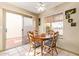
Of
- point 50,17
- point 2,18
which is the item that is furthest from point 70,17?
point 2,18

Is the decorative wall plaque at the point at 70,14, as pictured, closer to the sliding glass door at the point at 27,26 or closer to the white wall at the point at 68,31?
the white wall at the point at 68,31

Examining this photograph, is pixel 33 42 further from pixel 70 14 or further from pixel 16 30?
pixel 70 14

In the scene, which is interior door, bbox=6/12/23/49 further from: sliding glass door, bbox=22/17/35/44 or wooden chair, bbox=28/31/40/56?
wooden chair, bbox=28/31/40/56

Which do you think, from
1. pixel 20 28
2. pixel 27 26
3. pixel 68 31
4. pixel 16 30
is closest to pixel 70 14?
pixel 68 31

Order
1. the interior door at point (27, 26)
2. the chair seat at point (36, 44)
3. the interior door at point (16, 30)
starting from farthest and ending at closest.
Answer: the chair seat at point (36, 44) → the interior door at point (27, 26) → the interior door at point (16, 30)

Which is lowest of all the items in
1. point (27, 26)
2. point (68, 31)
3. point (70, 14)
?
point (68, 31)

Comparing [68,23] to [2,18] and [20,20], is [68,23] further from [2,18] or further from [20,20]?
[2,18]

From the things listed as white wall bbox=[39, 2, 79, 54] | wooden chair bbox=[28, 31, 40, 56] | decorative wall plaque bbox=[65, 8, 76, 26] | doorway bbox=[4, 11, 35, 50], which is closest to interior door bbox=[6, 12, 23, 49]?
doorway bbox=[4, 11, 35, 50]

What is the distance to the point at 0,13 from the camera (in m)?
2.49

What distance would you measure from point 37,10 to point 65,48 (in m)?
1.40

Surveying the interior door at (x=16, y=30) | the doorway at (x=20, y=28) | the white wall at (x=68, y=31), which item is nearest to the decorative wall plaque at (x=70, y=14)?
the white wall at (x=68, y=31)

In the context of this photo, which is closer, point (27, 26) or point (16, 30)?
point (16, 30)

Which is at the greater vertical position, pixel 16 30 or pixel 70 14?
pixel 70 14

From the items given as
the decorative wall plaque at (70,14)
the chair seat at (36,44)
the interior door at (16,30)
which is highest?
the decorative wall plaque at (70,14)
